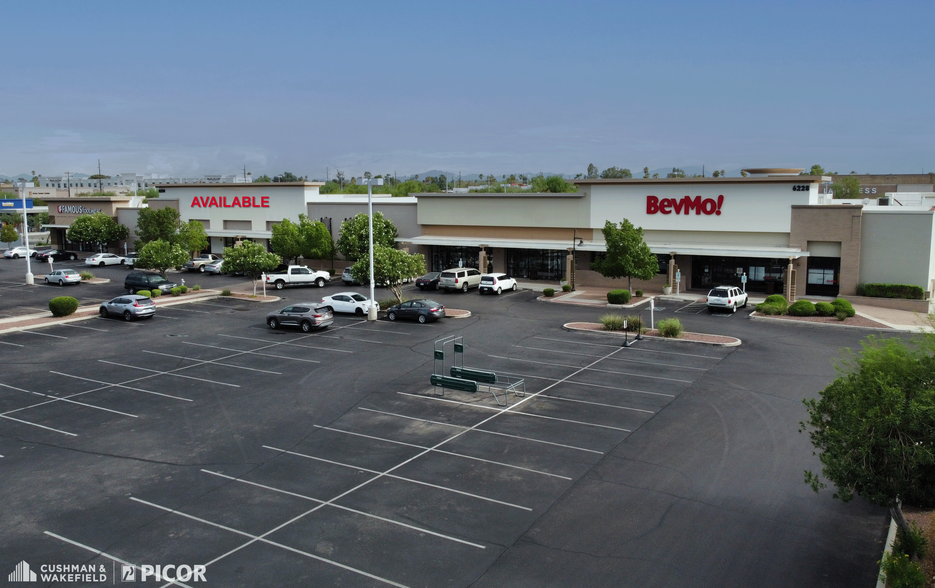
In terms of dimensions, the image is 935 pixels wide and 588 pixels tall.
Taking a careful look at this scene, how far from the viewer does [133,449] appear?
18.8 m

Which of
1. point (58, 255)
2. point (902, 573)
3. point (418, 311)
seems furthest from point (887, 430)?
point (58, 255)

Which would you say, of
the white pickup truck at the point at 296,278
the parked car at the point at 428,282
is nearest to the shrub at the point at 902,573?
the parked car at the point at 428,282

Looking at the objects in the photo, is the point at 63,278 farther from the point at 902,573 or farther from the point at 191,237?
the point at 902,573

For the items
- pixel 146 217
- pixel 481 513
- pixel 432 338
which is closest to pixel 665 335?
pixel 432 338

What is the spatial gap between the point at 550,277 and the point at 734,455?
36.7 metres

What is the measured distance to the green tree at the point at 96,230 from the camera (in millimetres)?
70812

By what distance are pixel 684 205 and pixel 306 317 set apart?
26.7 metres

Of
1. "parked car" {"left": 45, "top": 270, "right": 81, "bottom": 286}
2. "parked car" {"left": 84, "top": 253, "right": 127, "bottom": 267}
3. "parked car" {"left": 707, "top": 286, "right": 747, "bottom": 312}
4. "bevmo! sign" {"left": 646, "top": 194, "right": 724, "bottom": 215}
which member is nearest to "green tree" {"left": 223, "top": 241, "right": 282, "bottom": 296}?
"parked car" {"left": 45, "top": 270, "right": 81, "bottom": 286}

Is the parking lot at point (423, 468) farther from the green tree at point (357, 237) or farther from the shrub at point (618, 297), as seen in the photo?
the green tree at point (357, 237)

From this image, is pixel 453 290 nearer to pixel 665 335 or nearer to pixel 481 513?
pixel 665 335

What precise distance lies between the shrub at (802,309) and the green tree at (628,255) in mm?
8504

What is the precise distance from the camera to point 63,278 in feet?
175

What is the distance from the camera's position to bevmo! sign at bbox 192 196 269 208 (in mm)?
65188

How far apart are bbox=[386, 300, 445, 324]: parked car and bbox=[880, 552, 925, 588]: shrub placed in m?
27.2
